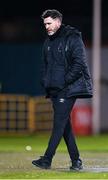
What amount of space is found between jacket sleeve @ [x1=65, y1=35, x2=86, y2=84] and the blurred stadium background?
1003cm

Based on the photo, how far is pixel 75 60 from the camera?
10.2 m

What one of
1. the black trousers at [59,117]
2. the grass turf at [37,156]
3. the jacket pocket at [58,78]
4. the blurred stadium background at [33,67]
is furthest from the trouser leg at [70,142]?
the blurred stadium background at [33,67]

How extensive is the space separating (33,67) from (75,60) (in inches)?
455

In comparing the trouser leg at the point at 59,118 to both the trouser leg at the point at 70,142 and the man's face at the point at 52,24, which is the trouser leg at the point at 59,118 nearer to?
the trouser leg at the point at 70,142

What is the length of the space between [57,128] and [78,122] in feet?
33.1

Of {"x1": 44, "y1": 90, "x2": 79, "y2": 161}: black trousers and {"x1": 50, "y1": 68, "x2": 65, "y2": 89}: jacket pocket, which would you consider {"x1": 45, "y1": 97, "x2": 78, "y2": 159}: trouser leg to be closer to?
{"x1": 44, "y1": 90, "x2": 79, "y2": 161}: black trousers

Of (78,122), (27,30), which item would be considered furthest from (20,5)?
(78,122)

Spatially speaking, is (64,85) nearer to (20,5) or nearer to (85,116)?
(85,116)

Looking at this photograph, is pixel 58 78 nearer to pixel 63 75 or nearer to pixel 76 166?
pixel 63 75

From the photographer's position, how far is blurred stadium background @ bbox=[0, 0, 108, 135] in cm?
2081

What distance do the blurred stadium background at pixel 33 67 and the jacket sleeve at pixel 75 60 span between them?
395 inches

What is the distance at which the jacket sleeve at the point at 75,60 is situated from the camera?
1020 centimetres

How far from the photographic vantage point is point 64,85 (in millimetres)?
10305

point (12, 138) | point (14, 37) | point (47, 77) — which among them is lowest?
point (12, 138)
